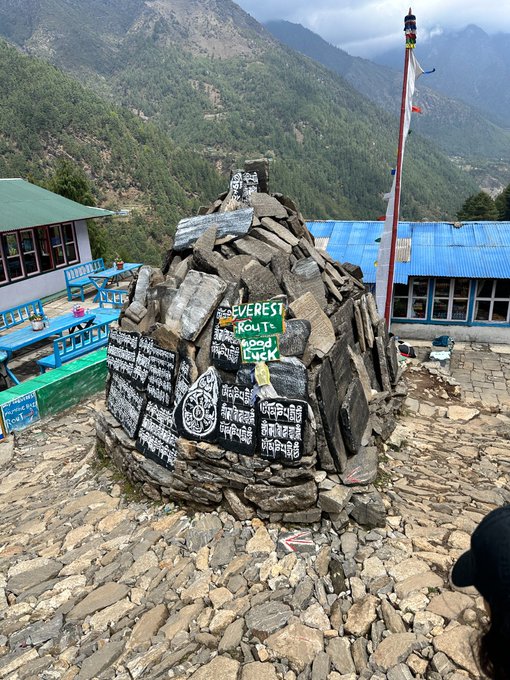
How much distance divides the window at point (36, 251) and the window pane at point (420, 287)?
1531 centimetres

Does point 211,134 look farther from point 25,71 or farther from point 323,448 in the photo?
point 323,448

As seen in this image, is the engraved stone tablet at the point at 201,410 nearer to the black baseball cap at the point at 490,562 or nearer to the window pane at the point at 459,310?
the black baseball cap at the point at 490,562

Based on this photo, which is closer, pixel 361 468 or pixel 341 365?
pixel 361 468

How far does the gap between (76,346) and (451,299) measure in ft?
45.8

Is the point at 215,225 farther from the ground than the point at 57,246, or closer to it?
farther from the ground

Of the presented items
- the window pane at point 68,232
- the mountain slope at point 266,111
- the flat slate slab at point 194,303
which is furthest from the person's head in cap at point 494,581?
the mountain slope at point 266,111

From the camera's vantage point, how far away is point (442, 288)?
60.8 ft

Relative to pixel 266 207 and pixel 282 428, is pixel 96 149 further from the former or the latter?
pixel 282 428

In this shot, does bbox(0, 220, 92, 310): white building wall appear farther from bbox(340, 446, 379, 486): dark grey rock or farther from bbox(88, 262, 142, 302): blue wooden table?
bbox(340, 446, 379, 486): dark grey rock

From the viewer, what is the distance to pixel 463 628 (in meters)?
4.34

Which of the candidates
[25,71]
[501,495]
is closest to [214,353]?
[501,495]

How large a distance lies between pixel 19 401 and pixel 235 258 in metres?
6.71

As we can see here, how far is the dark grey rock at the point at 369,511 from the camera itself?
589cm

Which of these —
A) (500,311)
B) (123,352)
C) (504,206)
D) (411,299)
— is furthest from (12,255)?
(504,206)
